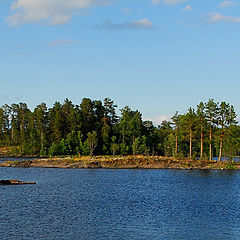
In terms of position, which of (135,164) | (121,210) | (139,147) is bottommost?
(121,210)

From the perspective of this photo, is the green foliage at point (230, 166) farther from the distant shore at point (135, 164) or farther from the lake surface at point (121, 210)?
the lake surface at point (121, 210)

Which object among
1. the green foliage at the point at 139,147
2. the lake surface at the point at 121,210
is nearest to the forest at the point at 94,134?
the green foliage at the point at 139,147

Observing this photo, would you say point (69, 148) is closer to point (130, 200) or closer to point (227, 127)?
point (227, 127)

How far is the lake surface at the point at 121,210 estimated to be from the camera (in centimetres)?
3716

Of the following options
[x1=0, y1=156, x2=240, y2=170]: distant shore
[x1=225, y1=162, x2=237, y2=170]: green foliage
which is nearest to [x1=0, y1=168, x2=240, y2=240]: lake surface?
[x1=225, y1=162, x2=237, y2=170]: green foliage

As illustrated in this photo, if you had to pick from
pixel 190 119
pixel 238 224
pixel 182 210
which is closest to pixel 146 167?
pixel 190 119

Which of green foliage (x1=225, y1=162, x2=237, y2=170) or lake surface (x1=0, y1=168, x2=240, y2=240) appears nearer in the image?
lake surface (x1=0, y1=168, x2=240, y2=240)

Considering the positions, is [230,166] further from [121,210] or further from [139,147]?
[121,210]

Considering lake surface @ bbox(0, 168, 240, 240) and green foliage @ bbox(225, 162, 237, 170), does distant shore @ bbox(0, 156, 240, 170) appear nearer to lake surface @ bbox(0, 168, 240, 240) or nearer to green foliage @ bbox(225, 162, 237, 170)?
green foliage @ bbox(225, 162, 237, 170)

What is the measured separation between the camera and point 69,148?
150 meters

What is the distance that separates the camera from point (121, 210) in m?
47.8

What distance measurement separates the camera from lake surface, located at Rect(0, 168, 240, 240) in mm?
37156

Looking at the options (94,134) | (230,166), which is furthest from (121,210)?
(94,134)

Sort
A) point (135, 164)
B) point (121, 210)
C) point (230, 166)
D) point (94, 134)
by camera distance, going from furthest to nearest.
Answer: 1. point (94, 134)
2. point (135, 164)
3. point (230, 166)
4. point (121, 210)
